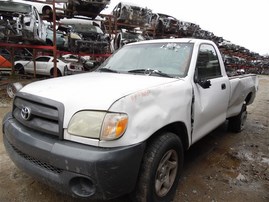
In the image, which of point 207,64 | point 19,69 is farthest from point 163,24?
point 207,64

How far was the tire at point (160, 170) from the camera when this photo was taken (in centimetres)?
211

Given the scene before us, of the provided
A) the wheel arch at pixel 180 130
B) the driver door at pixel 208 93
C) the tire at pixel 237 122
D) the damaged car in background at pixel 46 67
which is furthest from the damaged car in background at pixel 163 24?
the wheel arch at pixel 180 130

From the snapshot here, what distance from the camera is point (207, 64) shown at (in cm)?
339

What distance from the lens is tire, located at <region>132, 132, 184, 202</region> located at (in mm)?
2109

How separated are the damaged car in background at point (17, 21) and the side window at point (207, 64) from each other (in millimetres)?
6404

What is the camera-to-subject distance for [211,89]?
3.21m

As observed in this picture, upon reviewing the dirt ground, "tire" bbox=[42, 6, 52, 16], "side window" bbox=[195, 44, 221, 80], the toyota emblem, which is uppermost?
"tire" bbox=[42, 6, 52, 16]

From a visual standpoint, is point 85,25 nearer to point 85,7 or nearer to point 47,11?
point 85,7

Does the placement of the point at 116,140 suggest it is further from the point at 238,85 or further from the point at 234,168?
the point at 238,85

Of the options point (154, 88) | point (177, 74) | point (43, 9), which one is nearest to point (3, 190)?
point (154, 88)

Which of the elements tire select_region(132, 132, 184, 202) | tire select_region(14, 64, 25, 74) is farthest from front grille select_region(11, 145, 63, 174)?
tire select_region(14, 64, 25, 74)

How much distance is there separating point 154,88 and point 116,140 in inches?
25.7

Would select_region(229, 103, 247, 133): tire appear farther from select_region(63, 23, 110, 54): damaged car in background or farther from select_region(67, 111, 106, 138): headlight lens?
select_region(63, 23, 110, 54): damaged car in background

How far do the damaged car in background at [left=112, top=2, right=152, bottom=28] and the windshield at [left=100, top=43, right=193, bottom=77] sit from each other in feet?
26.7
